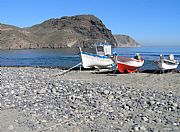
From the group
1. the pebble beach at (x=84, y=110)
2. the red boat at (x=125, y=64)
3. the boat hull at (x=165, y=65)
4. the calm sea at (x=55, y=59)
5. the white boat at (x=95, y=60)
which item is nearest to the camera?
the pebble beach at (x=84, y=110)

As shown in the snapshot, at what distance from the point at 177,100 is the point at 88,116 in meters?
4.82

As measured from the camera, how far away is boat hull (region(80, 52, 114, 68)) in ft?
128

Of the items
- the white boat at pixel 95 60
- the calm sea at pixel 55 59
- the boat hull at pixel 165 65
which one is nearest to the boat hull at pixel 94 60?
the white boat at pixel 95 60

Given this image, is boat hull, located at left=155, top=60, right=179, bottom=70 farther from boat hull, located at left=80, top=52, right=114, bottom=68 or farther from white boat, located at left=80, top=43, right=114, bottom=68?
boat hull, located at left=80, top=52, right=114, bottom=68

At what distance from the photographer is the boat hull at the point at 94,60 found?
39.0 meters

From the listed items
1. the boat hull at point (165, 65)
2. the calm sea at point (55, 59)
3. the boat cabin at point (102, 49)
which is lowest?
the calm sea at point (55, 59)

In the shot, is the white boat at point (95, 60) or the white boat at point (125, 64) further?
the white boat at point (95, 60)

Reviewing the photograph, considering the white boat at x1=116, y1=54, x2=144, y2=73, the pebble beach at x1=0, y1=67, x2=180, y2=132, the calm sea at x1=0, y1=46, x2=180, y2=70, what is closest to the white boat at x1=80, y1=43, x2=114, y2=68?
the white boat at x1=116, y1=54, x2=144, y2=73

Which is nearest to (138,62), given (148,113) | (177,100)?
(177,100)

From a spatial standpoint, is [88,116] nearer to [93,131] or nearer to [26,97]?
[93,131]

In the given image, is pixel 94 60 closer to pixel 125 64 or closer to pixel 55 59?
pixel 125 64

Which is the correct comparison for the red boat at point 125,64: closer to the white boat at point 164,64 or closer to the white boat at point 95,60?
the white boat at point 164,64

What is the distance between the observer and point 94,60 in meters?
39.1

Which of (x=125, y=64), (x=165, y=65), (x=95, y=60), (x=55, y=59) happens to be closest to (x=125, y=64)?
(x=125, y=64)
